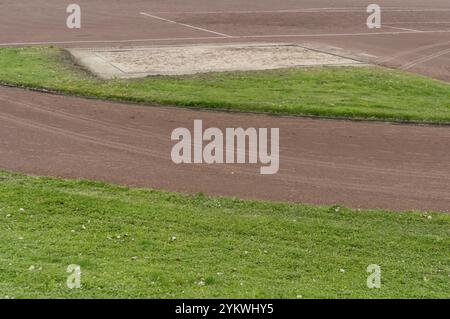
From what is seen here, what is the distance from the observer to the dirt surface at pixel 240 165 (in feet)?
49.6

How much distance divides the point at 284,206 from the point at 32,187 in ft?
17.1

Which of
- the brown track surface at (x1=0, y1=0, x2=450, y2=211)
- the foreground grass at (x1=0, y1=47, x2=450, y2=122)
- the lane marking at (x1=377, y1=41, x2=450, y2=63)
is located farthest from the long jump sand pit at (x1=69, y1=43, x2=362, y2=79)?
the brown track surface at (x1=0, y1=0, x2=450, y2=211)

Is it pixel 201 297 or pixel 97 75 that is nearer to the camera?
pixel 201 297

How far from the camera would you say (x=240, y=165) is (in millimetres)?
16500

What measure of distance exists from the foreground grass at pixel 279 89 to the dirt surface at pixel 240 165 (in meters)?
0.87

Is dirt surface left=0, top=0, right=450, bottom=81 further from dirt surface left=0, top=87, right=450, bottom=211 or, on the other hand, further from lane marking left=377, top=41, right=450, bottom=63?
dirt surface left=0, top=87, right=450, bottom=211

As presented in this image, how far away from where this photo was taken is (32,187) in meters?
14.5

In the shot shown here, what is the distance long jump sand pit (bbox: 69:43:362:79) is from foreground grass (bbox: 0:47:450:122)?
3.49 feet

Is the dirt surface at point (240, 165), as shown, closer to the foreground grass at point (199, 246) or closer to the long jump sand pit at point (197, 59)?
the foreground grass at point (199, 246)

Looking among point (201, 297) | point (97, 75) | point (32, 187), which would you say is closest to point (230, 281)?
point (201, 297)

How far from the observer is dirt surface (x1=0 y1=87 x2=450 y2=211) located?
15.1 m

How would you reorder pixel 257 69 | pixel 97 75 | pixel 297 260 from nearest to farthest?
pixel 297 260 → pixel 97 75 → pixel 257 69

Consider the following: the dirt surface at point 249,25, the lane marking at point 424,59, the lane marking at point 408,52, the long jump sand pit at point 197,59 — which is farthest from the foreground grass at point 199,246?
the lane marking at point 408,52
